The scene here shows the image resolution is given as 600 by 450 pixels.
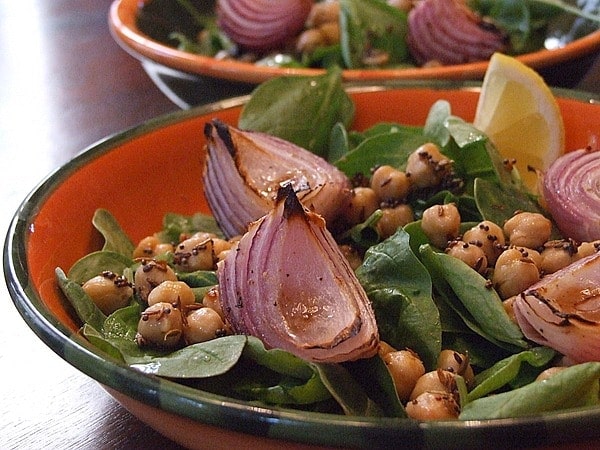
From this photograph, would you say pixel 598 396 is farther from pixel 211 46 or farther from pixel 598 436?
pixel 211 46

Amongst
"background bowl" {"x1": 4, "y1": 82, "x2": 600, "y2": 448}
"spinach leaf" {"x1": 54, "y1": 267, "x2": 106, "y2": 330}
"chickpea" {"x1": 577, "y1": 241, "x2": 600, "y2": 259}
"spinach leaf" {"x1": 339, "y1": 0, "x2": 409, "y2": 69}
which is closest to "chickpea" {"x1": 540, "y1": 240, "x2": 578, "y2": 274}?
"chickpea" {"x1": 577, "y1": 241, "x2": 600, "y2": 259}

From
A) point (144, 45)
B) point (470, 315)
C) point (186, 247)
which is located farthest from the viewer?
point (144, 45)

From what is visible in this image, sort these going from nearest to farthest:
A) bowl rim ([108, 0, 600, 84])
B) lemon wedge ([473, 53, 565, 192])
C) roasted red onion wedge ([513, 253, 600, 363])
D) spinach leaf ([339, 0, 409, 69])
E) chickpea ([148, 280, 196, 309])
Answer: roasted red onion wedge ([513, 253, 600, 363]), chickpea ([148, 280, 196, 309]), lemon wedge ([473, 53, 565, 192]), bowl rim ([108, 0, 600, 84]), spinach leaf ([339, 0, 409, 69])

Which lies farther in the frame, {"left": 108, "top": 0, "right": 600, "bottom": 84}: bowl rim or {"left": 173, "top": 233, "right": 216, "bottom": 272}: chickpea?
{"left": 108, "top": 0, "right": 600, "bottom": 84}: bowl rim

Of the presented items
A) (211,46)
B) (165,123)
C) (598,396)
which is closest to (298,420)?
(598,396)

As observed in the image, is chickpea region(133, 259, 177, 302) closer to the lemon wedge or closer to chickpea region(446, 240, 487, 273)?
chickpea region(446, 240, 487, 273)

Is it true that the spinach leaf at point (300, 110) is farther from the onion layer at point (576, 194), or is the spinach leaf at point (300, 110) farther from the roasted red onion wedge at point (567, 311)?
the roasted red onion wedge at point (567, 311)

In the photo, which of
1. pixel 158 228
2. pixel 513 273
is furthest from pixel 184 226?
pixel 513 273
